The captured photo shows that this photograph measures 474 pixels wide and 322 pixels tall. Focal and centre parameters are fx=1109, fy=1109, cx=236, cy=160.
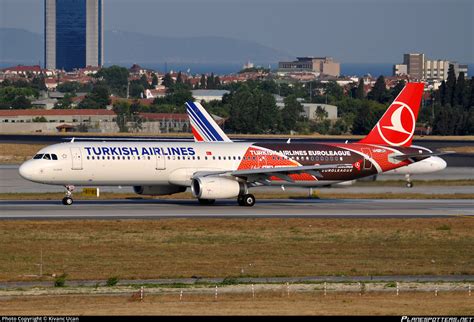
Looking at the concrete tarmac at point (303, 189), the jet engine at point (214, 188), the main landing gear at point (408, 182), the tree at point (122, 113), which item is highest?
the tree at point (122, 113)

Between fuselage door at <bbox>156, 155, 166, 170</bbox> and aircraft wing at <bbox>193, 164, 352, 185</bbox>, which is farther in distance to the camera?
aircraft wing at <bbox>193, 164, 352, 185</bbox>

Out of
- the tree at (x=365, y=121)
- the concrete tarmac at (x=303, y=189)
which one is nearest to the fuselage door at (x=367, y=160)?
the concrete tarmac at (x=303, y=189)

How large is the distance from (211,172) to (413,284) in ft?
82.7

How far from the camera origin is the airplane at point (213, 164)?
181 ft

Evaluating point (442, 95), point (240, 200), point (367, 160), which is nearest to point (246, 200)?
point (240, 200)

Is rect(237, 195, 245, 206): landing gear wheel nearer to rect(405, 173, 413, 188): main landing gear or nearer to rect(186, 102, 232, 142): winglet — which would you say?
rect(186, 102, 232, 142): winglet

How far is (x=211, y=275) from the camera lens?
35.1 meters

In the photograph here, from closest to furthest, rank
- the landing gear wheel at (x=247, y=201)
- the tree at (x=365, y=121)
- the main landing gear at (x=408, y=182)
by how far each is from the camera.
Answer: the landing gear wheel at (x=247, y=201) → the main landing gear at (x=408, y=182) → the tree at (x=365, y=121)

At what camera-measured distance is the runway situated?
52125 mm

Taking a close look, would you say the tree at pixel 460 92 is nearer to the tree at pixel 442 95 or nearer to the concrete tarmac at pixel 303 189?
the tree at pixel 442 95

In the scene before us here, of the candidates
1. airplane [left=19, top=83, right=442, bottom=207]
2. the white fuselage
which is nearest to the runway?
airplane [left=19, top=83, right=442, bottom=207]

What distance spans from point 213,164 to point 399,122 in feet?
40.8

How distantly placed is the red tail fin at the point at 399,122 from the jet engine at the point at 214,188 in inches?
424

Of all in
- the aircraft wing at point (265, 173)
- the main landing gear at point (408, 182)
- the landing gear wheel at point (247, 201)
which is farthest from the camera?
the main landing gear at point (408, 182)
